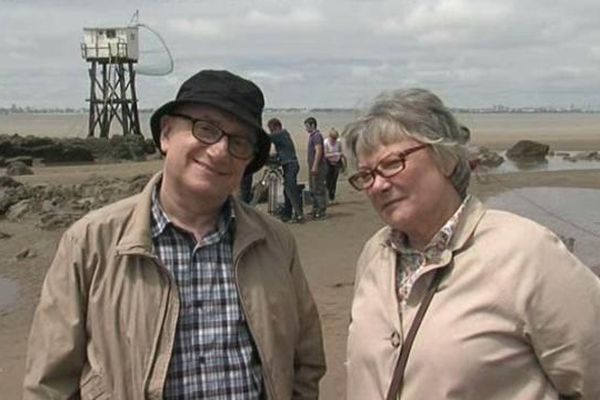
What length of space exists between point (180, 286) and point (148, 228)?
0.22m

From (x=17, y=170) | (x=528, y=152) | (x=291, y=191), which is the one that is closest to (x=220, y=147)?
(x=291, y=191)

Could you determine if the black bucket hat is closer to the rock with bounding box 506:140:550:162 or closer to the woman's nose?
the woman's nose

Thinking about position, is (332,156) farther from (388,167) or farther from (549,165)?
(549,165)

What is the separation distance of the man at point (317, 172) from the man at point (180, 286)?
12.2 meters

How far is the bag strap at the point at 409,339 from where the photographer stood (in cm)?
253

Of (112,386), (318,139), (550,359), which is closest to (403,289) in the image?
(550,359)

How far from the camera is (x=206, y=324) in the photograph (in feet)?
8.89

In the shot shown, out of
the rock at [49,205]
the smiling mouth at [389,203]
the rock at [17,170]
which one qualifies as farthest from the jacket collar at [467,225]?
the rock at [17,170]

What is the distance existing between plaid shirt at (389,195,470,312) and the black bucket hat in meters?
0.59

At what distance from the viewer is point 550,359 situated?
2438 mm

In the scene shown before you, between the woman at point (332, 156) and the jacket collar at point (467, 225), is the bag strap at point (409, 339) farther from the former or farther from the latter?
the woman at point (332, 156)

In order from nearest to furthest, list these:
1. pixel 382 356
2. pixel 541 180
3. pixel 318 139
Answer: pixel 382 356
pixel 318 139
pixel 541 180

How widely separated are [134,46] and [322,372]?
45.1m

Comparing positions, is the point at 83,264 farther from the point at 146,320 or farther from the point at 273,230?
the point at 273,230
